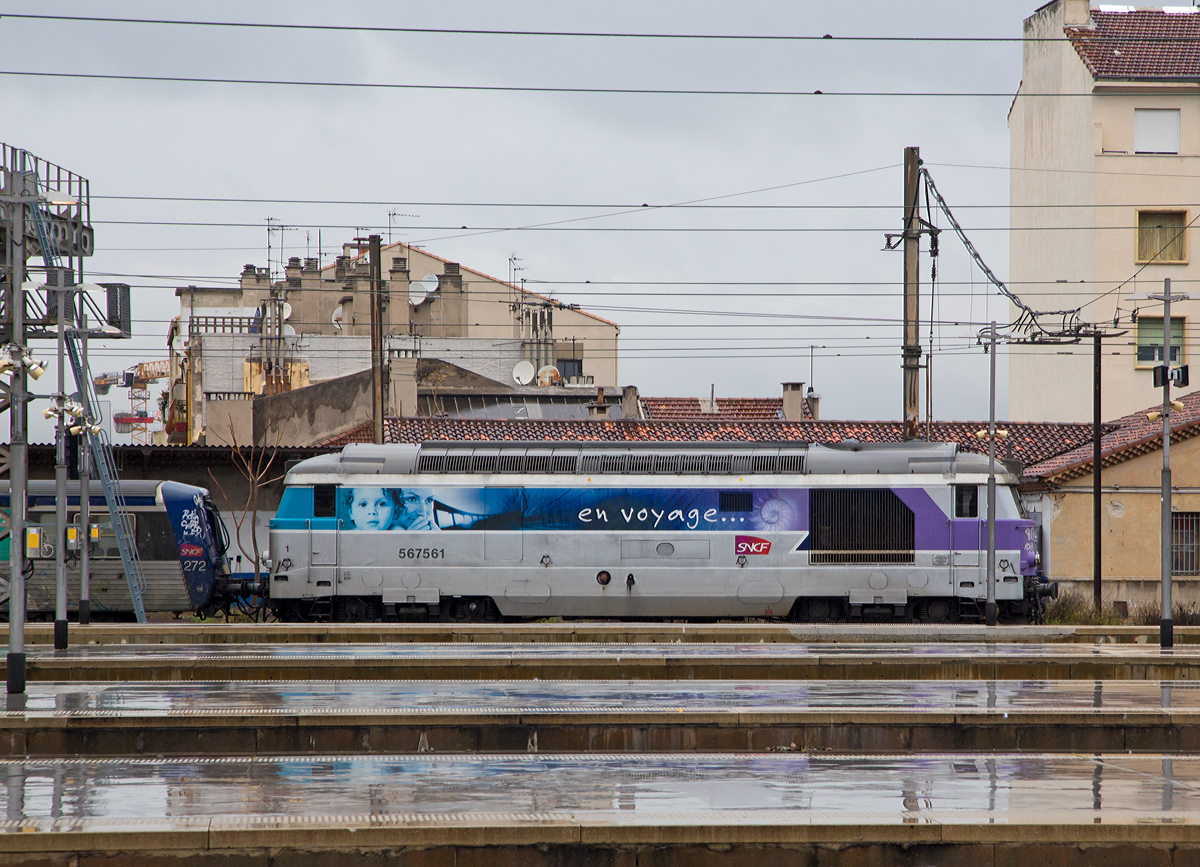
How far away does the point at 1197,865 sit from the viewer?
8.95 metres

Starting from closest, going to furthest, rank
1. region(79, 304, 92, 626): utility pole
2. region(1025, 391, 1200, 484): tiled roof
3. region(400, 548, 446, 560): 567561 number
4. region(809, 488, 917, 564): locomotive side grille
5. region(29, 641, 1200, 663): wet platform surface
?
region(29, 641, 1200, 663): wet platform surface < region(79, 304, 92, 626): utility pole < region(809, 488, 917, 564): locomotive side grille < region(400, 548, 446, 560): 567561 number < region(1025, 391, 1200, 484): tiled roof

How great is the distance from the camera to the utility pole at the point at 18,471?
1602cm

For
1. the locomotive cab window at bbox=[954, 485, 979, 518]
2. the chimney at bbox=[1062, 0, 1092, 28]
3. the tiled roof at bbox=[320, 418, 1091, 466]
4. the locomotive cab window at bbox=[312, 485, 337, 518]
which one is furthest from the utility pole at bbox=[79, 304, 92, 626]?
the chimney at bbox=[1062, 0, 1092, 28]

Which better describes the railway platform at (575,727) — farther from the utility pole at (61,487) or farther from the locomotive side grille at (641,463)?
the locomotive side grille at (641,463)

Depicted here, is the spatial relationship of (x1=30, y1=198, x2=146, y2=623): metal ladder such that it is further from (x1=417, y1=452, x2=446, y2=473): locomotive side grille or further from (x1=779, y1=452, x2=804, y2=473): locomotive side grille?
(x1=779, y1=452, x2=804, y2=473): locomotive side grille

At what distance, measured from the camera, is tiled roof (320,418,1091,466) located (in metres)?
42.8

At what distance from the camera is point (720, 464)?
2727 cm

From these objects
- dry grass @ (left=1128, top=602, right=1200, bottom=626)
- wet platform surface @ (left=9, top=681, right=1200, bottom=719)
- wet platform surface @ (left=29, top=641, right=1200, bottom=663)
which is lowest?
dry grass @ (left=1128, top=602, right=1200, bottom=626)

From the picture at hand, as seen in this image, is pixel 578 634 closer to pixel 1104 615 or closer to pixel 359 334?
pixel 1104 615

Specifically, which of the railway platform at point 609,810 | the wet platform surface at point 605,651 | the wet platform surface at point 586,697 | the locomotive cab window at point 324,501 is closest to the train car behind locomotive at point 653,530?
the locomotive cab window at point 324,501

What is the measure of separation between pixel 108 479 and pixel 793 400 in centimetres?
3153

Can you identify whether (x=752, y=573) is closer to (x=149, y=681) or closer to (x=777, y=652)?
(x=777, y=652)

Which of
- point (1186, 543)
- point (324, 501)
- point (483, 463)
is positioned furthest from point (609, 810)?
point (1186, 543)

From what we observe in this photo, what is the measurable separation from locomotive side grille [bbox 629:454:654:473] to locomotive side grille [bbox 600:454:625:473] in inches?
7.5
